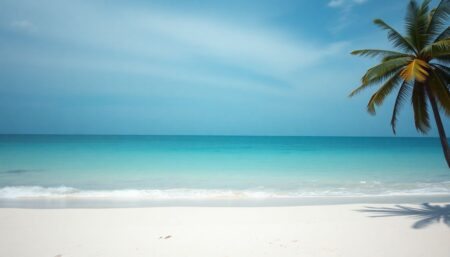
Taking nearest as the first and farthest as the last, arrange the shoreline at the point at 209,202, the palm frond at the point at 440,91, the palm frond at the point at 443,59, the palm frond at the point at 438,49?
the palm frond at the point at 438,49, the palm frond at the point at 440,91, the palm frond at the point at 443,59, the shoreline at the point at 209,202

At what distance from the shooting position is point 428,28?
7.08m

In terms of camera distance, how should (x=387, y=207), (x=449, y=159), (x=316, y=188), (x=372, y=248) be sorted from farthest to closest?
1. (x=316, y=188)
2. (x=387, y=207)
3. (x=449, y=159)
4. (x=372, y=248)

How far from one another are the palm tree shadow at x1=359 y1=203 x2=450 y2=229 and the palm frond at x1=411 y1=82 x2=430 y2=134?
95.2 inches

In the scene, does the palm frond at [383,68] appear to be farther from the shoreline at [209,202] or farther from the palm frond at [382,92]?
the shoreline at [209,202]

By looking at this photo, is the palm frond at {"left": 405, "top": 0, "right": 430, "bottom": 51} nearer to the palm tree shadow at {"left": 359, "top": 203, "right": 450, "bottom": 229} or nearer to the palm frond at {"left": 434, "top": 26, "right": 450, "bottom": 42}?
the palm frond at {"left": 434, "top": 26, "right": 450, "bottom": 42}

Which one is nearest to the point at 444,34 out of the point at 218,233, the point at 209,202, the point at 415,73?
the point at 415,73

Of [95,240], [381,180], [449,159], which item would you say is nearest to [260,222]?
[95,240]

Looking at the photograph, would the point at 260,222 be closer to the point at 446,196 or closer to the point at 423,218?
the point at 423,218

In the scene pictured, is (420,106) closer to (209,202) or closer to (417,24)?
(417,24)

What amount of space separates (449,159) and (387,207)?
2.60 metres

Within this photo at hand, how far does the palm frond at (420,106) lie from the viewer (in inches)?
295

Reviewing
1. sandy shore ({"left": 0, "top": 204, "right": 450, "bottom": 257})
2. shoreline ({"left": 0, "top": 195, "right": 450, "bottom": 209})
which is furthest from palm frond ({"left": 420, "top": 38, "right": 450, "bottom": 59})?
shoreline ({"left": 0, "top": 195, "right": 450, "bottom": 209})

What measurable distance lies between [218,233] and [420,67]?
6219mm

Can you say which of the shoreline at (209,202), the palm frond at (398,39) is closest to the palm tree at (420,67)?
the palm frond at (398,39)
